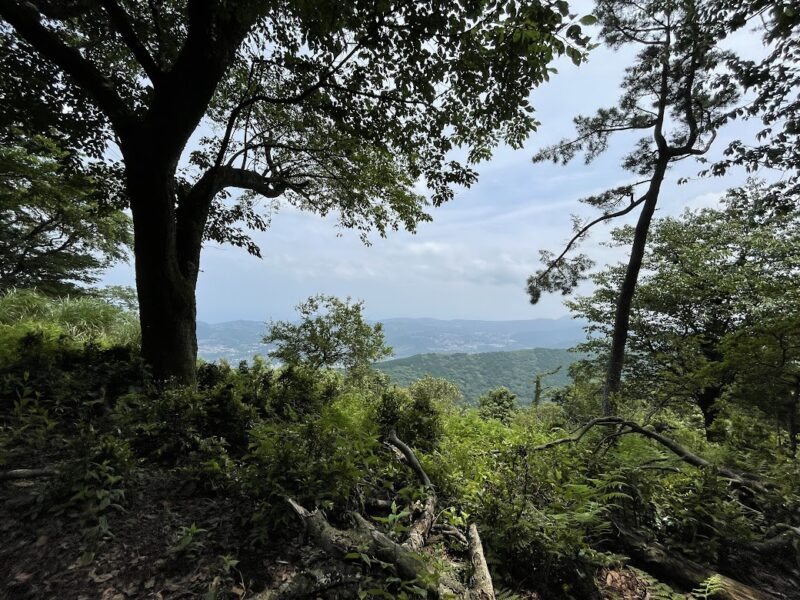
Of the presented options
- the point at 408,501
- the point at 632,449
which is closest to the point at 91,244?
the point at 408,501

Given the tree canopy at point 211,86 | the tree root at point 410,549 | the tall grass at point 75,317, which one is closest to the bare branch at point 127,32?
the tree canopy at point 211,86

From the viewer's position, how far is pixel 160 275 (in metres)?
5.30

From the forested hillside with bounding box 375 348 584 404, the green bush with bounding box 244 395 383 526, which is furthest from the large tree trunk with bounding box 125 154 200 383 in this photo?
the forested hillside with bounding box 375 348 584 404

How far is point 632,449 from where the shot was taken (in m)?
4.80

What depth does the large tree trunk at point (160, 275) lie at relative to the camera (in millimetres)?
5020

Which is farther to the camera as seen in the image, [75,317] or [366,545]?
[75,317]

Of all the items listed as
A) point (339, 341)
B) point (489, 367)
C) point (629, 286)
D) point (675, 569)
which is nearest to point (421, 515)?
point (675, 569)

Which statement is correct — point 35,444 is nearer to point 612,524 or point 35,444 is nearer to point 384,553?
point 384,553

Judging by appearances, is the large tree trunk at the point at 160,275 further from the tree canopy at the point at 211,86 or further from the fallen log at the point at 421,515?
the fallen log at the point at 421,515

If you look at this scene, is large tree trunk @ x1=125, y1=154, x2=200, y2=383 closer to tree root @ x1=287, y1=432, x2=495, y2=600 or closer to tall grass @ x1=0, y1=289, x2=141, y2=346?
tree root @ x1=287, y1=432, x2=495, y2=600

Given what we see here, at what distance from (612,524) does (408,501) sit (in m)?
1.77

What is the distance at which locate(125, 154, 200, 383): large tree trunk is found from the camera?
5.02 metres

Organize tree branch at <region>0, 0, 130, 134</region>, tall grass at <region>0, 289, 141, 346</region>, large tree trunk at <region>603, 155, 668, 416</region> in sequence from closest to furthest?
tree branch at <region>0, 0, 130, 134</region> < tall grass at <region>0, 289, 141, 346</region> < large tree trunk at <region>603, 155, 668, 416</region>

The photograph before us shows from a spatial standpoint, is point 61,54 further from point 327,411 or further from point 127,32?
point 327,411
